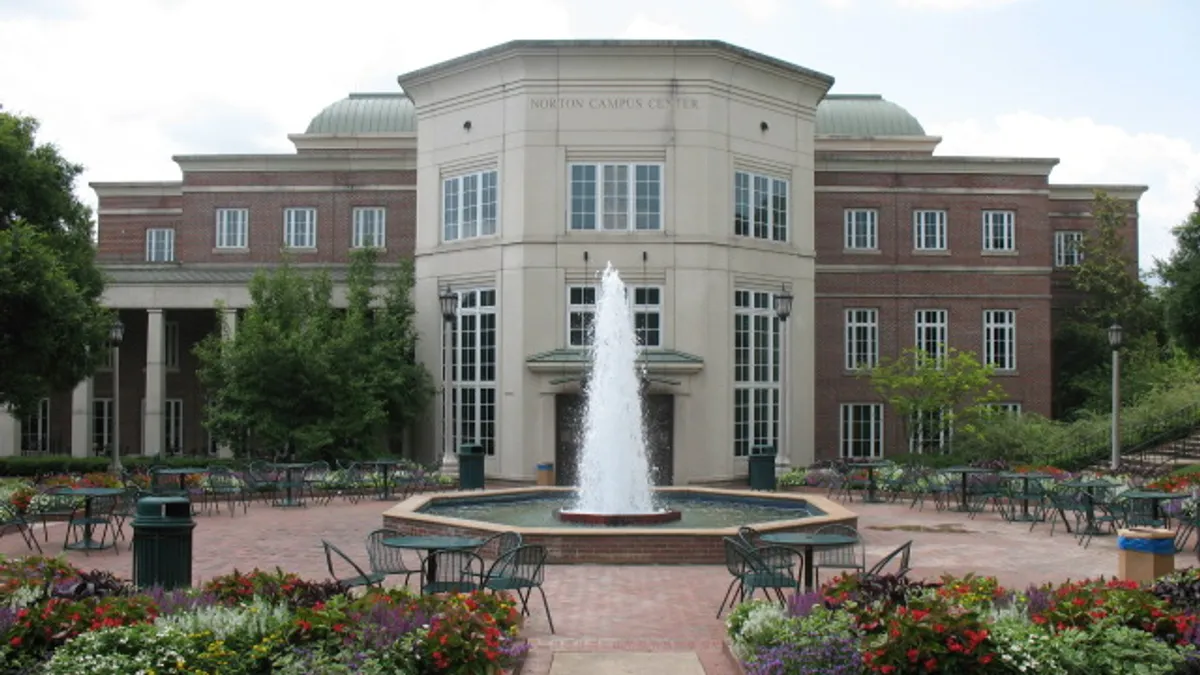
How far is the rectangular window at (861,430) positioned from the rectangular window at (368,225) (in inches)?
621

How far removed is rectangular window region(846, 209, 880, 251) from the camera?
3788cm

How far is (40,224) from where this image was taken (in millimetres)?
27547

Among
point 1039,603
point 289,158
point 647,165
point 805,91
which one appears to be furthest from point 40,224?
point 1039,603

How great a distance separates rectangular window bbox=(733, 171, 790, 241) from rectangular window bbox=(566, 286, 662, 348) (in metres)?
2.93

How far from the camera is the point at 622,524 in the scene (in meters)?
17.2

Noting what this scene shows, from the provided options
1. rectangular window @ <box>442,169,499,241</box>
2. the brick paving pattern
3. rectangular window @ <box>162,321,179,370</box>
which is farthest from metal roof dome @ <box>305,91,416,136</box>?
the brick paving pattern

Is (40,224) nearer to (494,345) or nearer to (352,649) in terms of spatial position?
(494,345)

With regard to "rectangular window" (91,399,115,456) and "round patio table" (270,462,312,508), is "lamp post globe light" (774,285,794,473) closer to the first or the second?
"round patio table" (270,462,312,508)

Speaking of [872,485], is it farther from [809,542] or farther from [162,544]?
[162,544]

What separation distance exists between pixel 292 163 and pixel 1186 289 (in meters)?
26.2

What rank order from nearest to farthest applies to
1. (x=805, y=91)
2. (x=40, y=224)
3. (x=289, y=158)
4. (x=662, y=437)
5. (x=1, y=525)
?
(x=1, y=525)
(x=40, y=224)
(x=662, y=437)
(x=805, y=91)
(x=289, y=158)

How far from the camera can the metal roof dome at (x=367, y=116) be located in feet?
145

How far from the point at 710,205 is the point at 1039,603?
21.3m

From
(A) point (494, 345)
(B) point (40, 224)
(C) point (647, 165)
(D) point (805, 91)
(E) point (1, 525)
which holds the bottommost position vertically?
(E) point (1, 525)
